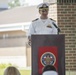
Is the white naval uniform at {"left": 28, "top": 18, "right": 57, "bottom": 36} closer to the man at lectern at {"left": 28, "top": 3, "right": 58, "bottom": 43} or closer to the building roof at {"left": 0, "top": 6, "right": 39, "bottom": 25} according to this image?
the man at lectern at {"left": 28, "top": 3, "right": 58, "bottom": 43}

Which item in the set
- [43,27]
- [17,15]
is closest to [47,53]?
[43,27]

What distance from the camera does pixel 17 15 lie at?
1113cm

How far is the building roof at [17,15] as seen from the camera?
34.3 feet

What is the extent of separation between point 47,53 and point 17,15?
6781 mm

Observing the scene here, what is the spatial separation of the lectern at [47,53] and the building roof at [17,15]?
581 cm

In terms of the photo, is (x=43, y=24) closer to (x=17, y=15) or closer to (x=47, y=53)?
(x=47, y=53)

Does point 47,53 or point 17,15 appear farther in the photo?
point 17,15

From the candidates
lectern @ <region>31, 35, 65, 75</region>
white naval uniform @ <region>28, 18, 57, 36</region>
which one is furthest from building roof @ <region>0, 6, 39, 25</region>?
lectern @ <region>31, 35, 65, 75</region>

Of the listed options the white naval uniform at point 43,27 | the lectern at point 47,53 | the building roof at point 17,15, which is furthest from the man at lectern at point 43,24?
the building roof at point 17,15

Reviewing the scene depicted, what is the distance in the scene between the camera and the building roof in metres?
10.5

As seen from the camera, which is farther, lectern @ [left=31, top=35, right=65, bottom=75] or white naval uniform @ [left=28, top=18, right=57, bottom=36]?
white naval uniform @ [left=28, top=18, right=57, bottom=36]

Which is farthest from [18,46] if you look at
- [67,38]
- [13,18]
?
[67,38]

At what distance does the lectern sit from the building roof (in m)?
5.81

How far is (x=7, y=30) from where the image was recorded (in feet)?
34.1
